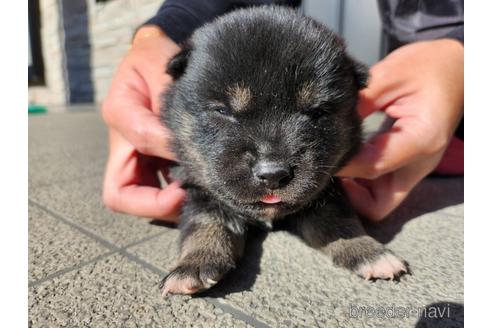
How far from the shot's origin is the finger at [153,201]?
7.23 ft

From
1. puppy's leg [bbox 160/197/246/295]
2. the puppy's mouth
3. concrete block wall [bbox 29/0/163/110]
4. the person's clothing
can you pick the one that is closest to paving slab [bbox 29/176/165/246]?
puppy's leg [bbox 160/197/246/295]

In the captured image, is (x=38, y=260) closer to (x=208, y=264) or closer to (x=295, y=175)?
(x=208, y=264)

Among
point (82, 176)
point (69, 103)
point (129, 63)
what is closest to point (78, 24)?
point (69, 103)

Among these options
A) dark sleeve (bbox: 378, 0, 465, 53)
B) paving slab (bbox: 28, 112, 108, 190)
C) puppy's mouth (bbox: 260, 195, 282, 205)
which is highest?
dark sleeve (bbox: 378, 0, 465, 53)

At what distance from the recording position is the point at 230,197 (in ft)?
5.64

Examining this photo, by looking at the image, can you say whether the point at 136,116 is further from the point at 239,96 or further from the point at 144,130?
the point at 239,96

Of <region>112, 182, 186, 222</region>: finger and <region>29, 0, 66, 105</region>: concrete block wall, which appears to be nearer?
<region>112, 182, 186, 222</region>: finger

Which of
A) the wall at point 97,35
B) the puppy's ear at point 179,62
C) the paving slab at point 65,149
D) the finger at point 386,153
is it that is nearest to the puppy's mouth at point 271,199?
the finger at point 386,153

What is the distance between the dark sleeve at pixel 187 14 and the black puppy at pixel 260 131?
94 cm

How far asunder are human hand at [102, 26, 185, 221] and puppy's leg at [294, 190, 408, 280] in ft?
2.34

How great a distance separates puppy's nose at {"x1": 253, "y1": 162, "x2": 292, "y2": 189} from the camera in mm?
1526

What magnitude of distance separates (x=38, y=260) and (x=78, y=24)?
7.10 meters

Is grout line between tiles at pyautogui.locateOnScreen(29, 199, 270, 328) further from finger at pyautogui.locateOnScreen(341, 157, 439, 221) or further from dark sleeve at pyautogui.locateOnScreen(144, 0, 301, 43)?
dark sleeve at pyautogui.locateOnScreen(144, 0, 301, 43)

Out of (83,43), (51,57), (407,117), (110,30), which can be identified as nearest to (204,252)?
(407,117)
